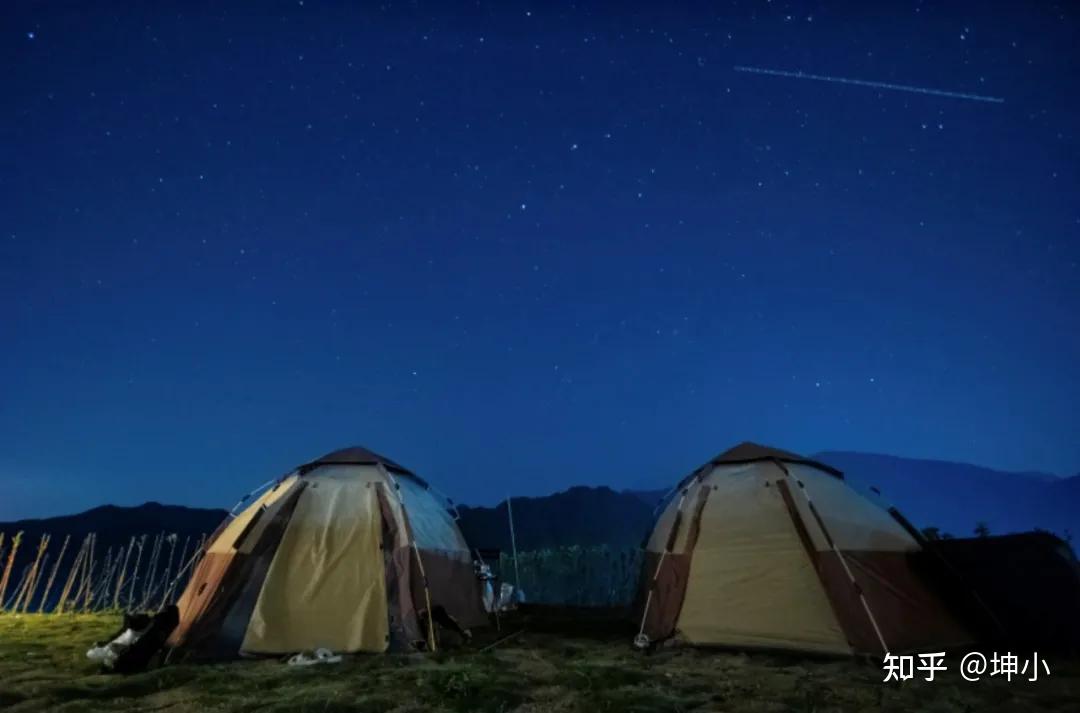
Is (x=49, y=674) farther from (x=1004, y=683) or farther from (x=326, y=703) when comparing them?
(x=1004, y=683)

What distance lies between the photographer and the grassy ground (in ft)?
19.4

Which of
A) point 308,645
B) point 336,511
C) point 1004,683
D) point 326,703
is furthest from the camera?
point 336,511

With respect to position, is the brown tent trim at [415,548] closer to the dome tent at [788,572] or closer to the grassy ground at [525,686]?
the grassy ground at [525,686]

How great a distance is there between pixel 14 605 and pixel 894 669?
1841cm

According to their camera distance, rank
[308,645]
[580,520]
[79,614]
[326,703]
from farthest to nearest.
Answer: [580,520], [79,614], [308,645], [326,703]

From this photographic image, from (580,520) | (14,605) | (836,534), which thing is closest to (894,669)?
(836,534)

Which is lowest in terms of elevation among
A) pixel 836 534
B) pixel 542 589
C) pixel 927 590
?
pixel 542 589

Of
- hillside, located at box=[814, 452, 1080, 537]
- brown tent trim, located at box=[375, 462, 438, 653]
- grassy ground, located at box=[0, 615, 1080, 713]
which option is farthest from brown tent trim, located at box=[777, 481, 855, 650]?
hillside, located at box=[814, 452, 1080, 537]

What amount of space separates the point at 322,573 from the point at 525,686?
3985mm

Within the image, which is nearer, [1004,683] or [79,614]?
[1004,683]

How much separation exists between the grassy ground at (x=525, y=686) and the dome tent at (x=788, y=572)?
1.59 feet

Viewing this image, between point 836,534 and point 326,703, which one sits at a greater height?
point 836,534

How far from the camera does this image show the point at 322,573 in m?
9.30

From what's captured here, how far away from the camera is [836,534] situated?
362 inches
